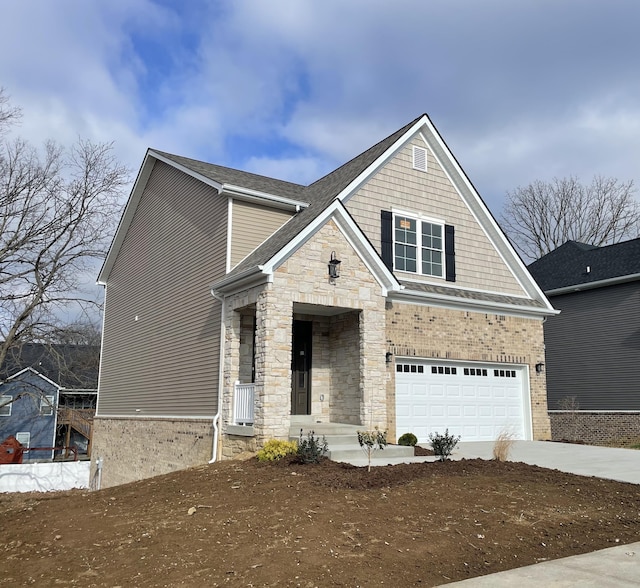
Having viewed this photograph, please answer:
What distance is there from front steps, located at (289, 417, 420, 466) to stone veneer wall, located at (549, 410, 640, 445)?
33.2 ft

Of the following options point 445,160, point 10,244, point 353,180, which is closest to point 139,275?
point 10,244

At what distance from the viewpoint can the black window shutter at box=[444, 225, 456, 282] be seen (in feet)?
53.6

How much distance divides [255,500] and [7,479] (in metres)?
17.4

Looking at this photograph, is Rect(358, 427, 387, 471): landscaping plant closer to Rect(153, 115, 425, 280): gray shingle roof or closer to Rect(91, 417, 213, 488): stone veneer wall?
Rect(91, 417, 213, 488): stone veneer wall

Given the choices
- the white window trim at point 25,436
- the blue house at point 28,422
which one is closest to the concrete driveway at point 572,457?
the blue house at point 28,422

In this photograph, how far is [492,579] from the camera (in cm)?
510

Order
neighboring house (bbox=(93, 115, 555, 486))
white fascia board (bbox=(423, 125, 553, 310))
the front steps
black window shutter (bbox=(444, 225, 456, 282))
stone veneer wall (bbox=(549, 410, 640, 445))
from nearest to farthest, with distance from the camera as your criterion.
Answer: the front steps, neighboring house (bbox=(93, 115, 555, 486)), black window shutter (bbox=(444, 225, 456, 282)), white fascia board (bbox=(423, 125, 553, 310)), stone veneer wall (bbox=(549, 410, 640, 445))

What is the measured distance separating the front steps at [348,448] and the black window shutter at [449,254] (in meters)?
5.55

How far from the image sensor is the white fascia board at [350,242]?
11.9 meters

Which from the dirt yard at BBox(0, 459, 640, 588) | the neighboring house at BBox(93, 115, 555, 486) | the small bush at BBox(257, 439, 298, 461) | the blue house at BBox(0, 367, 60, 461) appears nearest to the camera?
the dirt yard at BBox(0, 459, 640, 588)

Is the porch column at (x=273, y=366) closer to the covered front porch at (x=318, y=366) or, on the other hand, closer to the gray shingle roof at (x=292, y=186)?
the covered front porch at (x=318, y=366)

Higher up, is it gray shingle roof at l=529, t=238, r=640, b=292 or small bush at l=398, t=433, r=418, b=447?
gray shingle roof at l=529, t=238, r=640, b=292

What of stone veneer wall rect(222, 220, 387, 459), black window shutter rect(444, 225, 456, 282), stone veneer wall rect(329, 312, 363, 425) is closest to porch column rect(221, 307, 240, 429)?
stone veneer wall rect(222, 220, 387, 459)

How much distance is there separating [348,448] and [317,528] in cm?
506
